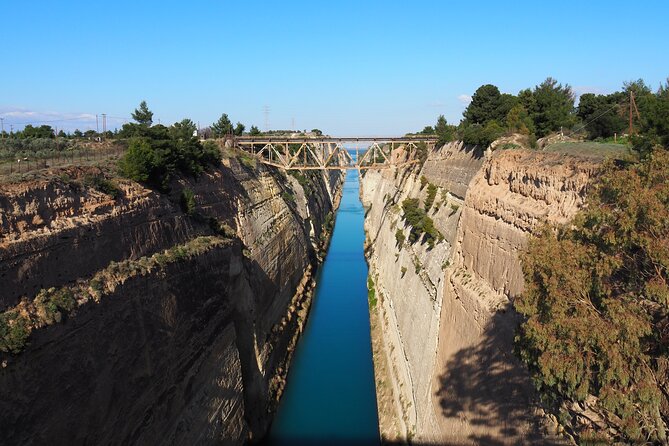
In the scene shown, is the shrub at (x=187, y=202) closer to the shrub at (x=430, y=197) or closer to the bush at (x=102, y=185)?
the bush at (x=102, y=185)

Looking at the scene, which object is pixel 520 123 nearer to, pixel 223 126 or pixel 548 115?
pixel 548 115

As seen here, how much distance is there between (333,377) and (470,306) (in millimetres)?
9645

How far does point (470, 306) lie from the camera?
1522cm

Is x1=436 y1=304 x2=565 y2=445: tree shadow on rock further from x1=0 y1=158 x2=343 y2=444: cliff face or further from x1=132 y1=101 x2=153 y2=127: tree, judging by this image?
x1=132 y1=101 x2=153 y2=127: tree

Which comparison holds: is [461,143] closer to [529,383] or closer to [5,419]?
[529,383]

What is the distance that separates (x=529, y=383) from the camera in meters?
11.1

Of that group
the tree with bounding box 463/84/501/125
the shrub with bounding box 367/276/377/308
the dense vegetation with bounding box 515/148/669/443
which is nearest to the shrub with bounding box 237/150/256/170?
the shrub with bounding box 367/276/377/308

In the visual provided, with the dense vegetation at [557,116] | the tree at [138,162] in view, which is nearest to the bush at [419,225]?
the dense vegetation at [557,116]

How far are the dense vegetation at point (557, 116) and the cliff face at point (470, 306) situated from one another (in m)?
1.47

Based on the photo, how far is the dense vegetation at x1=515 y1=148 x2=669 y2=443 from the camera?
6.81 metres

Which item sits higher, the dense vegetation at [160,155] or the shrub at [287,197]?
the dense vegetation at [160,155]

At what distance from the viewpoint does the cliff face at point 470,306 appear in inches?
480

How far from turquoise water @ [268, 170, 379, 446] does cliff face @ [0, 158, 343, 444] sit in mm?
1075

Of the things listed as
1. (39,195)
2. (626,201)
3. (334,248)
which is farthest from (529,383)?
(334,248)
